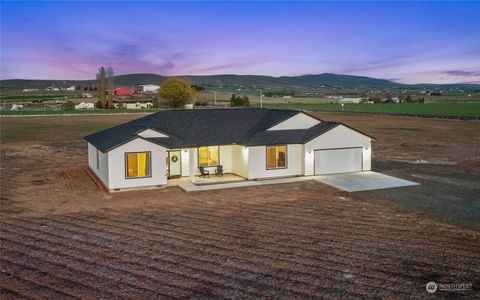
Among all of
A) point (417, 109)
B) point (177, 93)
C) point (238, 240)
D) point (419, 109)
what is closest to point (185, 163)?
point (238, 240)

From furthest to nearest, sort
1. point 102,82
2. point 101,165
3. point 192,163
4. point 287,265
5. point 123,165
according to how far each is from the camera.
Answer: point 102,82, point 192,163, point 101,165, point 123,165, point 287,265

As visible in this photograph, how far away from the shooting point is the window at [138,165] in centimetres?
1998

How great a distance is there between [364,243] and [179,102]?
317 feet

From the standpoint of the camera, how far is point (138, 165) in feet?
66.6

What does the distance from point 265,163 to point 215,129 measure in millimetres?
3844

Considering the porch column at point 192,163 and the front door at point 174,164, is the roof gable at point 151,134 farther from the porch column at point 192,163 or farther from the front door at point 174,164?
the porch column at point 192,163

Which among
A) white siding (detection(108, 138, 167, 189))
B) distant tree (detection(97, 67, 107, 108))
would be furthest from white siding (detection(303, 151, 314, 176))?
distant tree (detection(97, 67, 107, 108))

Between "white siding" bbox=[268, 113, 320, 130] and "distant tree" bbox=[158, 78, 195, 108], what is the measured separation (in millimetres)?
83506

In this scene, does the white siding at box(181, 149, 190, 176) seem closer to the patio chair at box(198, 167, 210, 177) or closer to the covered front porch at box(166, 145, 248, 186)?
the covered front porch at box(166, 145, 248, 186)

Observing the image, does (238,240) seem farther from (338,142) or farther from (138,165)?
(338,142)

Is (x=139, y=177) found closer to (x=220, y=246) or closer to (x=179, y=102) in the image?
(x=220, y=246)

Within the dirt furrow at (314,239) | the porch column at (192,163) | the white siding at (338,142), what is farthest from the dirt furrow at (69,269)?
the white siding at (338,142)

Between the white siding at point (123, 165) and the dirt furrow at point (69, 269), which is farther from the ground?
the white siding at point (123, 165)

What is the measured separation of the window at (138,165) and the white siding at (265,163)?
5256 millimetres
